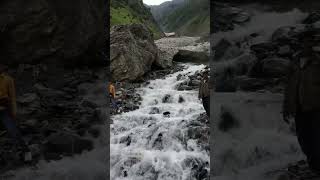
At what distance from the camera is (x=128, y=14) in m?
41.1

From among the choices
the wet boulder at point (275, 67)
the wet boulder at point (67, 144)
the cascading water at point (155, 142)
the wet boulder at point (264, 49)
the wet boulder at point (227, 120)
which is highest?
the wet boulder at point (264, 49)

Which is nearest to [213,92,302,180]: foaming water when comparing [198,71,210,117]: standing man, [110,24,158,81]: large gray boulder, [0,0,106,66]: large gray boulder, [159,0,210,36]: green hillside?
[198,71,210,117]: standing man

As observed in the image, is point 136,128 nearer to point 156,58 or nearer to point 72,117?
point 72,117

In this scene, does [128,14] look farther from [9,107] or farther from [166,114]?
[9,107]

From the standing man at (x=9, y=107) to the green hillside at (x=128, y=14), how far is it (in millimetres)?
28060

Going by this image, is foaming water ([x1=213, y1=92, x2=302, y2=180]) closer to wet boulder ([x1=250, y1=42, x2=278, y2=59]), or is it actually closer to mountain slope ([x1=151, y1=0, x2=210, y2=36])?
wet boulder ([x1=250, y1=42, x2=278, y2=59])

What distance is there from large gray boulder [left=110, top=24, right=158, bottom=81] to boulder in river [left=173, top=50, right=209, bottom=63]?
3.19 meters

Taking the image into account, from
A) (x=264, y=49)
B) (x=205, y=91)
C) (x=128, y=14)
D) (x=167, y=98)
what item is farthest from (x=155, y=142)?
(x=128, y=14)

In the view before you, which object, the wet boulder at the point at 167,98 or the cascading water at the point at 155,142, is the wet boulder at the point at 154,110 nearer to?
the cascading water at the point at 155,142

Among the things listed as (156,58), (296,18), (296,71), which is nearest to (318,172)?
(296,71)

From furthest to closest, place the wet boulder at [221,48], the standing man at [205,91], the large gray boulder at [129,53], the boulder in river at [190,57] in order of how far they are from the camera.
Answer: the boulder in river at [190,57], the large gray boulder at [129,53], the standing man at [205,91], the wet boulder at [221,48]

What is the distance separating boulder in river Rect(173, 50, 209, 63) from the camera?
20.7 meters

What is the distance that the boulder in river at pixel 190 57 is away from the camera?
2072 centimetres

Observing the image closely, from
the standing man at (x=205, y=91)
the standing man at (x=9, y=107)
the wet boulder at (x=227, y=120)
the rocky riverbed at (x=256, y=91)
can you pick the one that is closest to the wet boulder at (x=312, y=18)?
the rocky riverbed at (x=256, y=91)
